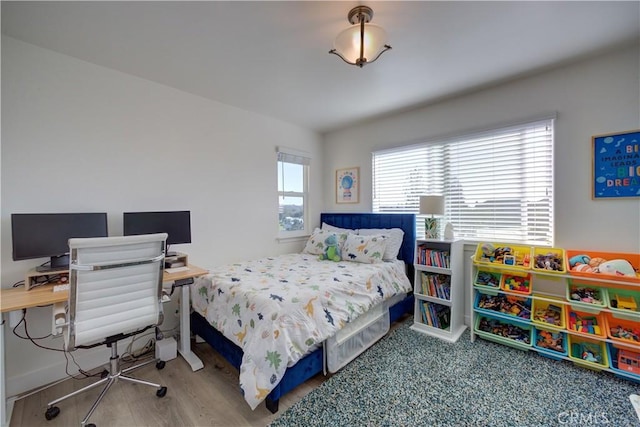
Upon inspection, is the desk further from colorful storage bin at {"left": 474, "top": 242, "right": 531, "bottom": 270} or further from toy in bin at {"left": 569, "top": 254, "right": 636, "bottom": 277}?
toy in bin at {"left": 569, "top": 254, "right": 636, "bottom": 277}

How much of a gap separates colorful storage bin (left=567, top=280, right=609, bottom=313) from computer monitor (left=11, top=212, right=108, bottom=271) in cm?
379

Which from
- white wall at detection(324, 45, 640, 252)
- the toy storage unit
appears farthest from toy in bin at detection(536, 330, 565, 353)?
white wall at detection(324, 45, 640, 252)

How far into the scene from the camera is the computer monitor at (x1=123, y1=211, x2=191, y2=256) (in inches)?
87.4

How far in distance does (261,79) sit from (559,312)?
3.35 m

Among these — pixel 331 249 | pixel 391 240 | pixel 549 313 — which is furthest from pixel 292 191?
pixel 549 313

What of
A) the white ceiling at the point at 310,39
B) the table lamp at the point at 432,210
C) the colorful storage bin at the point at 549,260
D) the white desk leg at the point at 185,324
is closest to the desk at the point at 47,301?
the white desk leg at the point at 185,324

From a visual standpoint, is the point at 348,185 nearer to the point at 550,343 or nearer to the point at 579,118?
the point at 579,118

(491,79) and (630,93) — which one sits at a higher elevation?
(491,79)

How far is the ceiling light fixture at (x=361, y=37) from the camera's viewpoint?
1577 mm

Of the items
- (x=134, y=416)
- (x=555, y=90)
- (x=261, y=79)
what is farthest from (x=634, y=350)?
(x=261, y=79)

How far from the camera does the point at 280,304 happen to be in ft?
5.67

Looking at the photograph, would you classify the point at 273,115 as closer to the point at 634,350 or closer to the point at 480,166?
the point at 480,166

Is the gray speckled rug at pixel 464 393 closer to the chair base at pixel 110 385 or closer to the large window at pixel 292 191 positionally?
the chair base at pixel 110 385

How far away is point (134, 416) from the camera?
5.36ft
